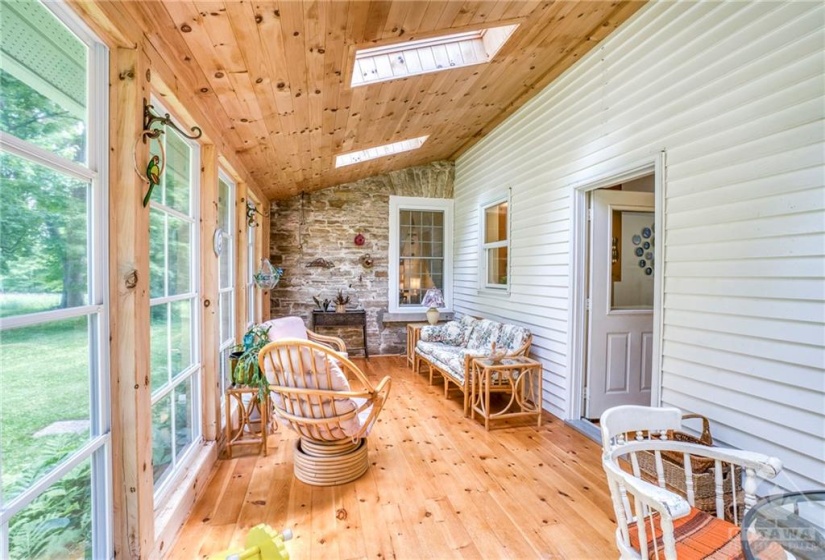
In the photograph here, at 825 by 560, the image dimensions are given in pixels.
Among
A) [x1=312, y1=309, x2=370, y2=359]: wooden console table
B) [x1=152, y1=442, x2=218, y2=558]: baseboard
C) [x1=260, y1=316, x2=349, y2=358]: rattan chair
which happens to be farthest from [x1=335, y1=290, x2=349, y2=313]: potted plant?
[x1=152, y1=442, x2=218, y2=558]: baseboard

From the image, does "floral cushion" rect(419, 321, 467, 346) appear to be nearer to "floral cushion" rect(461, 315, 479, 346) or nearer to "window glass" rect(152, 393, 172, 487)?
"floral cushion" rect(461, 315, 479, 346)

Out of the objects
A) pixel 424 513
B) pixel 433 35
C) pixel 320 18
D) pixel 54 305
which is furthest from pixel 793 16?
pixel 54 305

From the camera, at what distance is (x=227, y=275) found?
11.5 ft

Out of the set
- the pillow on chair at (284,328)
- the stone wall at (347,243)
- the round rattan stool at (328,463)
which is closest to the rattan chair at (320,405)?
the round rattan stool at (328,463)

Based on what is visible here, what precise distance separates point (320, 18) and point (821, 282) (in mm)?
2649

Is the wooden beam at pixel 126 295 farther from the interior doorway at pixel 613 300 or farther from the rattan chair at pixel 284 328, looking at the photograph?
the interior doorway at pixel 613 300

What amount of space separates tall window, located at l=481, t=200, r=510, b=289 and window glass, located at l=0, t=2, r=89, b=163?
3.98 meters

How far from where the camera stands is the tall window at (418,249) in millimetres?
6363

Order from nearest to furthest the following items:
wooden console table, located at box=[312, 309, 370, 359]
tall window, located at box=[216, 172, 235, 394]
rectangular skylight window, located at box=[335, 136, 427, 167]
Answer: tall window, located at box=[216, 172, 235, 394] → rectangular skylight window, located at box=[335, 136, 427, 167] → wooden console table, located at box=[312, 309, 370, 359]

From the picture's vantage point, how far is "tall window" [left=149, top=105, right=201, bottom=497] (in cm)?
192

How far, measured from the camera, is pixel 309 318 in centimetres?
606

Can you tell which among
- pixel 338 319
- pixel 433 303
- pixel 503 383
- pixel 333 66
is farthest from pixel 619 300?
pixel 338 319

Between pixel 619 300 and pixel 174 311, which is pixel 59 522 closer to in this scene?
pixel 174 311

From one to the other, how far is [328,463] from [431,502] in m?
0.70
